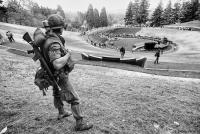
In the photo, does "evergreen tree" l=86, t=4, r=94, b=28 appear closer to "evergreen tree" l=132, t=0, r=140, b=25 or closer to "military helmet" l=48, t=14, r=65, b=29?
"evergreen tree" l=132, t=0, r=140, b=25

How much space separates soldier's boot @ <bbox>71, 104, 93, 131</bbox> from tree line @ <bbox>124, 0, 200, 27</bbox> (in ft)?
242

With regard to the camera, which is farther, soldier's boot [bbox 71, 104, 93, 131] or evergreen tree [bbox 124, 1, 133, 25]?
evergreen tree [bbox 124, 1, 133, 25]

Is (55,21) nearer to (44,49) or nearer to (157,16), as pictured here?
(44,49)

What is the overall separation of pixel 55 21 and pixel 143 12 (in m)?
77.2

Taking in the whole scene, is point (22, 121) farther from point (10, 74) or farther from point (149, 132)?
point (10, 74)

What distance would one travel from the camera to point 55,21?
10.7 feet

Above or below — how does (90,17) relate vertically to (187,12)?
above

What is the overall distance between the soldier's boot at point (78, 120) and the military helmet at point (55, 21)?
1.77 m

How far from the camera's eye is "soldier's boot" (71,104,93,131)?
3671mm

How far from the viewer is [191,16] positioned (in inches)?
2672

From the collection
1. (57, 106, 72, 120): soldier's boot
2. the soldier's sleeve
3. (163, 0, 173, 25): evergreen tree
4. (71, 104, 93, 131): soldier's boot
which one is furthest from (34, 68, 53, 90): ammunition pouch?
(163, 0, 173, 25): evergreen tree

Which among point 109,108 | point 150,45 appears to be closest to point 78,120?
point 109,108

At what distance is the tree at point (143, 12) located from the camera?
73706mm

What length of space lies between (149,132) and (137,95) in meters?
2.18
